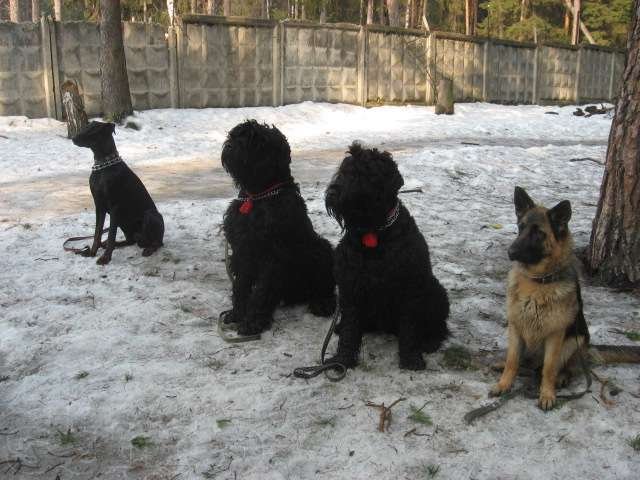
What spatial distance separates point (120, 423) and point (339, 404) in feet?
3.97

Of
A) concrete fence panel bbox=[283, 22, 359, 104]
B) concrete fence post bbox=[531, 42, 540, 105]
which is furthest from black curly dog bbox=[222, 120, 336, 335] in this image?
concrete fence post bbox=[531, 42, 540, 105]

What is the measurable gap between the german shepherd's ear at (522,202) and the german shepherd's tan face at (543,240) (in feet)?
0.25

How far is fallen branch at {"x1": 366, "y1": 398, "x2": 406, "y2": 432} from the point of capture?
3216 mm

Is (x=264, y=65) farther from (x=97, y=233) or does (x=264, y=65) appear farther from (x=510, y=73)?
(x=97, y=233)

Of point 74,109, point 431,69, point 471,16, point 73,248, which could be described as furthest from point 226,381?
point 471,16

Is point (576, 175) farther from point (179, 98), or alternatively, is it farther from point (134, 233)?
point (179, 98)

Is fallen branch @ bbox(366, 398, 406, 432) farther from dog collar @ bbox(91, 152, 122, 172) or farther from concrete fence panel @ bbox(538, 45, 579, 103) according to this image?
concrete fence panel @ bbox(538, 45, 579, 103)

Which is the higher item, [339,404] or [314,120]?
[314,120]

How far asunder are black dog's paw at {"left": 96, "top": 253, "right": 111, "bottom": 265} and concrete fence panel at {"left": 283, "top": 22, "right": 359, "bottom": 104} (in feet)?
46.4

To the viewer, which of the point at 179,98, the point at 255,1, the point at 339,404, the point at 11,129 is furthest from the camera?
the point at 255,1

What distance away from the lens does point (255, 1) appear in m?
41.8

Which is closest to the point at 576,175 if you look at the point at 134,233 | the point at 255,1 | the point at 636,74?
the point at 636,74

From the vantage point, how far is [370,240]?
12.5 ft

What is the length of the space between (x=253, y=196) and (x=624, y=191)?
3120 mm
